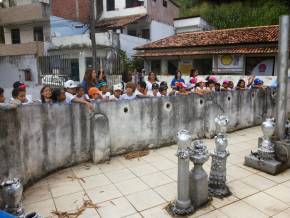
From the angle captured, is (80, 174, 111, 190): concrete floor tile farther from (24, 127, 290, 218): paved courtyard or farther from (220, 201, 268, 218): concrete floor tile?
(220, 201, 268, 218): concrete floor tile

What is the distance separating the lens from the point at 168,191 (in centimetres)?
404

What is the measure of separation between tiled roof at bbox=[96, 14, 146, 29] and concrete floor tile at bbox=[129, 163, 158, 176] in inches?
767

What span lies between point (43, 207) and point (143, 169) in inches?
74.9

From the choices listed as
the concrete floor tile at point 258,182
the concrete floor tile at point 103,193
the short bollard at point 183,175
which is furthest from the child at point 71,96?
the concrete floor tile at point 258,182

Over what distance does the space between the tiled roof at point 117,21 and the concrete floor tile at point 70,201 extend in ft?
67.2

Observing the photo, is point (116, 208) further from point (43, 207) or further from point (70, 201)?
point (43, 207)

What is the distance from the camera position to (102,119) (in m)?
5.06

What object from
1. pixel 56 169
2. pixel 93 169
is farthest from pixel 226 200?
pixel 56 169

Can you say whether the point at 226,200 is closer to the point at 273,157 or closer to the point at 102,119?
the point at 273,157

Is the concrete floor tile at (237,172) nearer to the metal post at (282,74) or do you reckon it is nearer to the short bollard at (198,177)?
the metal post at (282,74)

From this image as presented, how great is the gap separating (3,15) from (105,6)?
9.76 m

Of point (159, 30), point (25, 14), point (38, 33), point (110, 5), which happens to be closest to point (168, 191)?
point (159, 30)

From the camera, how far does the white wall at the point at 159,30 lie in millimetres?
24578

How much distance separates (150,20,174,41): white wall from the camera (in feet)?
80.6
